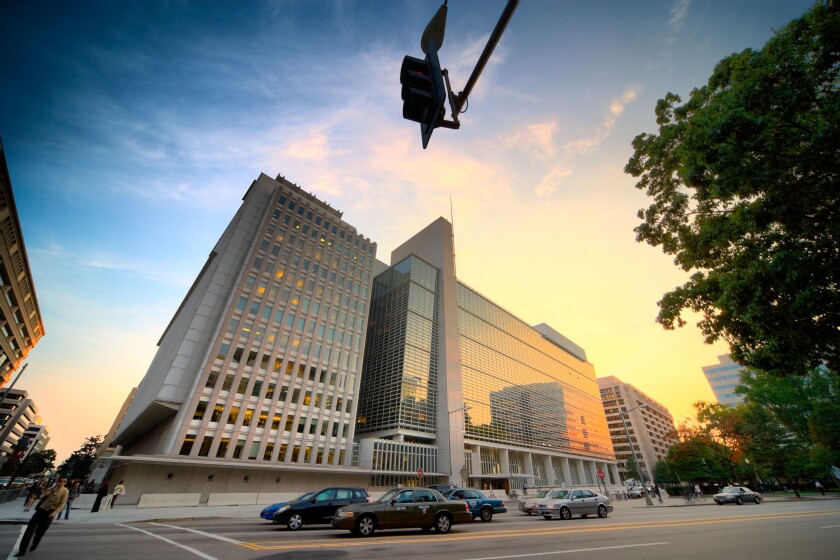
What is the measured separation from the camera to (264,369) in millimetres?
39719

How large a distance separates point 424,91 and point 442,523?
41.7 ft

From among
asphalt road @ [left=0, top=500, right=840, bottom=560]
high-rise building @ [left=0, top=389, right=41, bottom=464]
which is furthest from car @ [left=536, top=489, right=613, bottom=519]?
high-rise building @ [left=0, top=389, right=41, bottom=464]

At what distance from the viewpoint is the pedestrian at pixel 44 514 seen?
290 inches

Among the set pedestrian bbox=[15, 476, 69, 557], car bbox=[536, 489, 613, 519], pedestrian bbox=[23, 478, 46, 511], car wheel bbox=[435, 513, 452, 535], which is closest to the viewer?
pedestrian bbox=[15, 476, 69, 557]

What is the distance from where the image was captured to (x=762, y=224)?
903 cm

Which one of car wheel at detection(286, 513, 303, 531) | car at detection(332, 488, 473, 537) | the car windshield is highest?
the car windshield

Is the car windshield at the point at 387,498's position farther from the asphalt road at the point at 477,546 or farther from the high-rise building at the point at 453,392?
the high-rise building at the point at 453,392

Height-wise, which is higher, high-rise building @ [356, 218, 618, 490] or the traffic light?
high-rise building @ [356, 218, 618, 490]

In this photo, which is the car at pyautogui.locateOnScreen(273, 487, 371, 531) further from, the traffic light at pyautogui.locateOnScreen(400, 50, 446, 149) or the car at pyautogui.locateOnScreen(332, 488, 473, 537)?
the traffic light at pyautogui.locateOnScreen(400, 50, 446, 149)

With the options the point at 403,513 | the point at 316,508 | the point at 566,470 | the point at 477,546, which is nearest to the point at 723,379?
the point at 566,470

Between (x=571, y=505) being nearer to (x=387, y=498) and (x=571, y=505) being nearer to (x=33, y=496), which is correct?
(x=387, y=498)

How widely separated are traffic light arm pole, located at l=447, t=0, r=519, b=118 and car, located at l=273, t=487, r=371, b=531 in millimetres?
14891

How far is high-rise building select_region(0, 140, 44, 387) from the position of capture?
3316cm

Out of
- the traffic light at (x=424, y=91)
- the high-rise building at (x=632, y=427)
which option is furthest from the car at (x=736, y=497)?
the high-rise building at (x=632, y=427)
